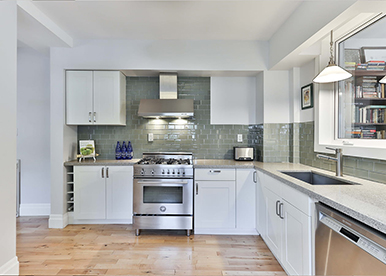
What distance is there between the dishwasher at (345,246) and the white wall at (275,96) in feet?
6.41

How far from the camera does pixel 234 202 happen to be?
305 centimetres

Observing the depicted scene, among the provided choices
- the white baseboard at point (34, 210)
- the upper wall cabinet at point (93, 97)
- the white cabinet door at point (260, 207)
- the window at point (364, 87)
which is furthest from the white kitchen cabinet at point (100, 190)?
the window at point (364, 87)

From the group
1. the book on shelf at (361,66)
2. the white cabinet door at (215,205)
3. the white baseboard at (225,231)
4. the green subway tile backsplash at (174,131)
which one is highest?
the book on shelf at (361,66)

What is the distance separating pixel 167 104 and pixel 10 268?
2.40 meters

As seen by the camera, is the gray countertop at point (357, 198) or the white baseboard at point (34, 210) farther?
the white baseboard at point (34, 210)

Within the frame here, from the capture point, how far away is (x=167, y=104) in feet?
11.1

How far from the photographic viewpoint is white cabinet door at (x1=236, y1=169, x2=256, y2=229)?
3047mm

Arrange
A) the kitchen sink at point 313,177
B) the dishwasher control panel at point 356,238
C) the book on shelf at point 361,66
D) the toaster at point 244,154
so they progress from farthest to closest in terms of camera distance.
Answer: the toaster at point 244,154, the kitchen sink at point 313,177, the book on shelf at point 361,66, the dishwasher control panel at point 356,238

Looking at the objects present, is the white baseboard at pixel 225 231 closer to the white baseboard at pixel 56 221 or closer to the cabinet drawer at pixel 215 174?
the cabinet drawer at pixel 215 174

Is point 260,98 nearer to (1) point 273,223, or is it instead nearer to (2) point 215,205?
(2) point 215,205

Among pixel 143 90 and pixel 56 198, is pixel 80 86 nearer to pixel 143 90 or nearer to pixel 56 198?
pixel 143 90

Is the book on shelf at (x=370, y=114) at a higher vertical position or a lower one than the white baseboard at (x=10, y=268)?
higher

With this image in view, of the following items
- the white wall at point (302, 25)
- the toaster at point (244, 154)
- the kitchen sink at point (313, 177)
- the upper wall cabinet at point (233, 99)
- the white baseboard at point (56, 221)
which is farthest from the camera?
the upper wall cabinet at point (233, 99)

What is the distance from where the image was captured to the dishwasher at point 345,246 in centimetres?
112
